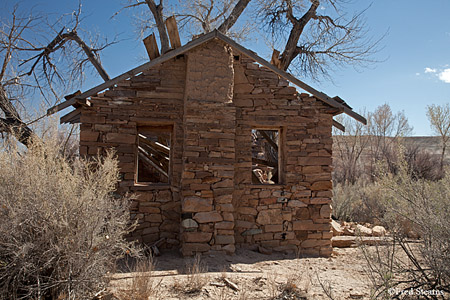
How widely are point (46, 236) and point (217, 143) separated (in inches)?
129

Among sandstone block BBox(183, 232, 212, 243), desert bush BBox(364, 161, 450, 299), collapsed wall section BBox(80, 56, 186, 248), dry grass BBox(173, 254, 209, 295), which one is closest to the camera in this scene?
desert bush BBox(364, 161, 450, 299)

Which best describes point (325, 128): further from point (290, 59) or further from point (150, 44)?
point (290, 59)

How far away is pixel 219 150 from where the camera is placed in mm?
5727

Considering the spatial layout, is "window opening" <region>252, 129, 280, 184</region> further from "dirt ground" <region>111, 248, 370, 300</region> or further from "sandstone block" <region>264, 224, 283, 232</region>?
"dirt ground" <region>111, 248, 370, 300</region>

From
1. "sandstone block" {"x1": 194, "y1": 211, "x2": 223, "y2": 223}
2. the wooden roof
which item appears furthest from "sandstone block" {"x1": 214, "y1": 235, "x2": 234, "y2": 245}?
the wooden roof

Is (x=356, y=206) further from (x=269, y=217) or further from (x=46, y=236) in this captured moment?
(x=46, y=236)

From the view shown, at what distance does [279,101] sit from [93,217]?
4.30 meters

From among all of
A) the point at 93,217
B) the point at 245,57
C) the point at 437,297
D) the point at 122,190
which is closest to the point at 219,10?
the point at 245,57

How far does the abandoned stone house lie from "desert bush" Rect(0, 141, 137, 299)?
83.4 inches

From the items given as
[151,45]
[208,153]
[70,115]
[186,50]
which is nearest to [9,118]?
[70,115]

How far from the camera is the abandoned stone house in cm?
559

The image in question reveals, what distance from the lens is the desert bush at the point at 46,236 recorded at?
10.2ft

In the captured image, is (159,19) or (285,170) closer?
(285,170)

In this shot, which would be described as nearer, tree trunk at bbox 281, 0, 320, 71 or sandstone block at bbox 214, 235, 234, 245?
sandstone block at bbox 214, 235, 234, 245
